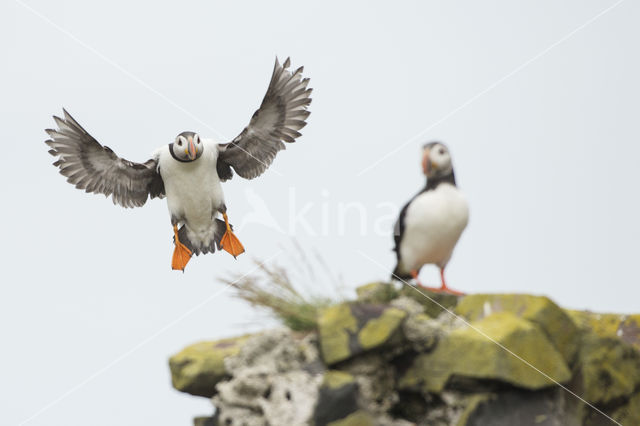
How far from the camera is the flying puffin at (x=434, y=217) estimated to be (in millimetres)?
7043

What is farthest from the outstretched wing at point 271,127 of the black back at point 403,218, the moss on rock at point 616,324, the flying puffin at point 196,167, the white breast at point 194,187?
the moss on rock at point 616,324

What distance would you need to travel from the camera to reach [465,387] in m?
6.32

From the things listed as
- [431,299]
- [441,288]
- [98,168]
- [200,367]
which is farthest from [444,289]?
[98,168]

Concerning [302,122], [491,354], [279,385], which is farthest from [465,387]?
[302,122]

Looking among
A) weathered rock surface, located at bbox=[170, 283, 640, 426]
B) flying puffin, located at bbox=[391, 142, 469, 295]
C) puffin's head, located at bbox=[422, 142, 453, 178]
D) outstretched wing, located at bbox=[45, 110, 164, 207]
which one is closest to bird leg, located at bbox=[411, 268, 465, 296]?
flying puffin, located at bbox=[391, 142, 469, 295]

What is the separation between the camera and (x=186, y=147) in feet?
31.1

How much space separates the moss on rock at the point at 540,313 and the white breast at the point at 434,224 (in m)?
0.56

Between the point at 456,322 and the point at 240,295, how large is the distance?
5.38 feet

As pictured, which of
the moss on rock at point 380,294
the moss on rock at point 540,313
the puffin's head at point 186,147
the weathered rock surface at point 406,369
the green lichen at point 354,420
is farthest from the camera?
the puffin's head at point 186,147

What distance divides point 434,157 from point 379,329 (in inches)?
60.5

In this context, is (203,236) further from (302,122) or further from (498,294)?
(498,294)

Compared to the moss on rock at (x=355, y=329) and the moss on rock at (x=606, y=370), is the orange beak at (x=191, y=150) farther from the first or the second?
the moss on rock at (x=606, y=370)

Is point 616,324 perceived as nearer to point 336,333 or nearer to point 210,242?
point 336,333

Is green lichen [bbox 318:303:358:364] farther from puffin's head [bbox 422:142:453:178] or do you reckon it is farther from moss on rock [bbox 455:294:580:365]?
puffin's head [bbox 422:142:453:178]
